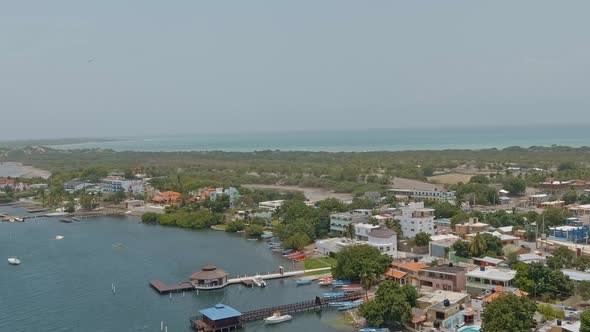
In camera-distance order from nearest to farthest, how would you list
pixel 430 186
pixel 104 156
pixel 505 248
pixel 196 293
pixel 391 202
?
pixel 196 293 < pixel 505 248 < pixel 391 202 < pixel 430 186 < pixel 104 156

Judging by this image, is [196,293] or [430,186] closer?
[196,293]

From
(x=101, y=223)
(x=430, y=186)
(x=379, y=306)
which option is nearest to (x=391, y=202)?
(x=430, y=186)

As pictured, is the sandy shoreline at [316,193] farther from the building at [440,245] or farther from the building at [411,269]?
the building at [411,269]

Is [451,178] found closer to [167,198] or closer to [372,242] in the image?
[167,198]

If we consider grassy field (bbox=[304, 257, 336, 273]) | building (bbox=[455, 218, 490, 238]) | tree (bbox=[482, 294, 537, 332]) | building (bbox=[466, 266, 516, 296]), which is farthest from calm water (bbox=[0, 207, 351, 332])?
building (bbox=[455, 218, 490, 238])

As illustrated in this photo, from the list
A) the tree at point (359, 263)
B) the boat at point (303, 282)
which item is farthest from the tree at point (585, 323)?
the boat at point (303, 282)

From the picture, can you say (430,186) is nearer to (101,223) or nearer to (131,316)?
(101,223)
